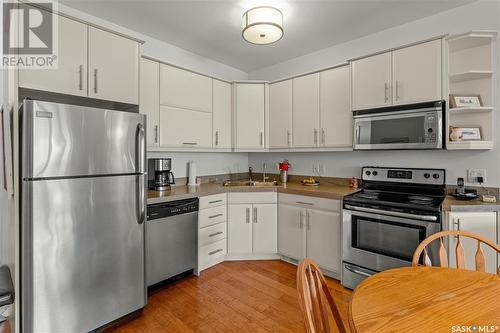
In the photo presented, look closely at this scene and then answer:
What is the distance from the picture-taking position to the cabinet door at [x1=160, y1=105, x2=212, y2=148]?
276 centimetres

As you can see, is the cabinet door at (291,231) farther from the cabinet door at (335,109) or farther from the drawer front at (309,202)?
the cabinet door at (335,109)

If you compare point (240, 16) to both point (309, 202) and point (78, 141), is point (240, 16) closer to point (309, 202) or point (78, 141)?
point (78, 141)

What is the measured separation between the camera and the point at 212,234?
2.88 meters

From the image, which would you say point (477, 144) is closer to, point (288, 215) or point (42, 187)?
point (288, 215)

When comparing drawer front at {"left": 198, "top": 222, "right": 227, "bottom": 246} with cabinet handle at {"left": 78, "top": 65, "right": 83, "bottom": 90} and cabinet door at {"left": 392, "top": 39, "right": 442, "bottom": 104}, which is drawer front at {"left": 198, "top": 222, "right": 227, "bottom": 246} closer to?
cabinet handle at {"left": 78, "top": 65, "right": 83, "bottom": 90}

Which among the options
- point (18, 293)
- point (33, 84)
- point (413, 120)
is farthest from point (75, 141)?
point (413, 120)

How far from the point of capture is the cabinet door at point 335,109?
2.84m

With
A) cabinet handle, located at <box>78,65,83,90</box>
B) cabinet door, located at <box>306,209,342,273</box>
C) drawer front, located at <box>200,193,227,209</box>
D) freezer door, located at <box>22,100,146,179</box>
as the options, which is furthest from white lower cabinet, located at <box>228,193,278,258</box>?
cabinet handle, located at <box>78,65,83,90</box>

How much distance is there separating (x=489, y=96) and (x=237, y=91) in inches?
105

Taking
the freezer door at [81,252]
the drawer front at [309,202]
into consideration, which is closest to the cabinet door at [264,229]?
the drawer front at [309,202]

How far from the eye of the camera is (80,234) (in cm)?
169

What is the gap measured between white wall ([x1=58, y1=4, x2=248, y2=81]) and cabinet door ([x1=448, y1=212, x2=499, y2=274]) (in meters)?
3.12

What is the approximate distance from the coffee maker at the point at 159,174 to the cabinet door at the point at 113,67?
0.76m

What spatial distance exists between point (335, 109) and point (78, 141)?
8.35 ft
